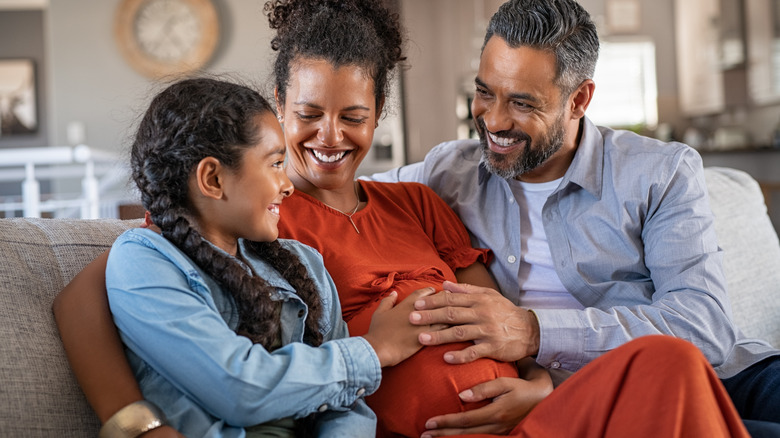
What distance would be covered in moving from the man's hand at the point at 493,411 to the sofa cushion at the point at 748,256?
0.94m

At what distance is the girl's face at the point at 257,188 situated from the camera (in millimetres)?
1165

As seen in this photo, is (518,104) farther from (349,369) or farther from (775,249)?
(775,249)

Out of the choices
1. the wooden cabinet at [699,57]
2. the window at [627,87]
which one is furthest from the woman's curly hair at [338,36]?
the window at [627,87]

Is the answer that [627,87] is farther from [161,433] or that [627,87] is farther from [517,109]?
[161,433]

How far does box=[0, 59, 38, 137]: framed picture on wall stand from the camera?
7.98 metres

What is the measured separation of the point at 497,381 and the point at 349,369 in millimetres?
332

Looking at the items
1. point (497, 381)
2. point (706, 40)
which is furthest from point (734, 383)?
point (706, 40)

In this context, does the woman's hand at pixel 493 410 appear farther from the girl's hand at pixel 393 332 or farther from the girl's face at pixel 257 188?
the girl's face at pixel 257 188

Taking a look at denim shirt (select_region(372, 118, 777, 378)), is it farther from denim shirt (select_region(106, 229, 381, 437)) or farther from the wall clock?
the wall clock

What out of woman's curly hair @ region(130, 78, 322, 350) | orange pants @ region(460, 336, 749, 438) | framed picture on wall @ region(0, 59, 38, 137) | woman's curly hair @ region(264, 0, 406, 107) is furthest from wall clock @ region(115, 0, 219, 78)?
orange pants @ region(460, 336, 749, 438)

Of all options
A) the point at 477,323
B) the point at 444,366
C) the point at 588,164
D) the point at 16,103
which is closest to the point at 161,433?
the point at 444,366

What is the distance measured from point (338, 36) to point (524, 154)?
1.78 ft

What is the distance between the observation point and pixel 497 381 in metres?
1.32

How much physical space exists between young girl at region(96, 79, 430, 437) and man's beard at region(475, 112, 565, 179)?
61cm
